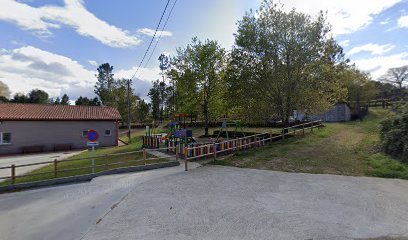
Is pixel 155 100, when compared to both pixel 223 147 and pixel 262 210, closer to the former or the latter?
pixel 223 147

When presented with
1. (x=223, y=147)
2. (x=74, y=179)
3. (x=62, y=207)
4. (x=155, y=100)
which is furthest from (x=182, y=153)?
(x=155, y=100)

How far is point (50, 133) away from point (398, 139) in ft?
91.3

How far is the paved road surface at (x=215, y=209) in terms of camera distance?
15.1 feet

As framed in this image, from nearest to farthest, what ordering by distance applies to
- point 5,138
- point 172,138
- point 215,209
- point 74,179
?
point 215,209, point 74,179, point 172,138, point 5,138

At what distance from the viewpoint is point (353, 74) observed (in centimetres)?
3253

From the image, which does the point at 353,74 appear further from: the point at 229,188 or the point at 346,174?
the point at 229,188

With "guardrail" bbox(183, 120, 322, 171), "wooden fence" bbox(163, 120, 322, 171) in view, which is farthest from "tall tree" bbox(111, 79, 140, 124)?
"guardrail" bbox(183, 120, 322, 171)

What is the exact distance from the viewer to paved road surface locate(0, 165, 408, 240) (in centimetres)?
460

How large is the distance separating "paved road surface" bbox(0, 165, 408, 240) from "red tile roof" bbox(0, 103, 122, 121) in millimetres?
17081

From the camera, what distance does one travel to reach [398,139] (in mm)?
10422

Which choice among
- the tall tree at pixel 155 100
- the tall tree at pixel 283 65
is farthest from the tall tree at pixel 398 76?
the tall tree at pixel 155 100

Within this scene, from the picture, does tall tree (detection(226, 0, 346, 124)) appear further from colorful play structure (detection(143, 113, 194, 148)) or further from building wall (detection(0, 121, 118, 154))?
building wall (detection(0, 121, 118, 154))

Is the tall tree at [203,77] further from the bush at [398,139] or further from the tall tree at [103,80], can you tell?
the tall tree at [103,80]

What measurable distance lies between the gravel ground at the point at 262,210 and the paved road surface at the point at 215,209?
20 millimetres
